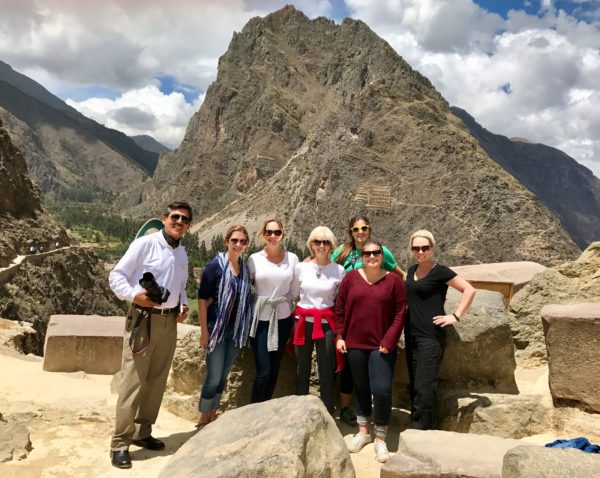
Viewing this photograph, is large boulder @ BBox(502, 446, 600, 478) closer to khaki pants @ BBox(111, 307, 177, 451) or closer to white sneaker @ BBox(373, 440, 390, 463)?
white sneaker @ BBox(373, 440, 390, 463)

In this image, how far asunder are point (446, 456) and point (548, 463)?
99 cm

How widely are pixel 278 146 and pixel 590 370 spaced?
128989 mm

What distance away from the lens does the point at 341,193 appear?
8962 cm

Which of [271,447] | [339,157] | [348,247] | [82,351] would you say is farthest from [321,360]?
[339,157]

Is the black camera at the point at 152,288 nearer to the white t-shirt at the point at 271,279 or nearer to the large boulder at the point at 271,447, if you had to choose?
the white t-shirt at the point at 271,279

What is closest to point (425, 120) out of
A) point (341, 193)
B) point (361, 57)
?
point (341, 193)

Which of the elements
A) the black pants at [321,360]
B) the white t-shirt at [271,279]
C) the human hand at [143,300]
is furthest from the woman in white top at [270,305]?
the human hand at [143,300]

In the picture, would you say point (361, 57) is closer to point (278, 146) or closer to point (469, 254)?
point (278, 146)

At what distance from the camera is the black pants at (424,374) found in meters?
4.98

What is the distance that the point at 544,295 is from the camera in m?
7.09

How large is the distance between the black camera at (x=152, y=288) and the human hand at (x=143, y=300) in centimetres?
3

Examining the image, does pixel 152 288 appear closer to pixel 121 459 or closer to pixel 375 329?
pixel 121 459

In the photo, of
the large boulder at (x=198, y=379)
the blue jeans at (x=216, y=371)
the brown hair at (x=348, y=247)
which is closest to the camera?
the blue jeans at (x=216, y=371)

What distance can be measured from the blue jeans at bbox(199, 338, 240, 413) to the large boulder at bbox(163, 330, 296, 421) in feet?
1.91
